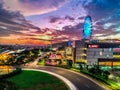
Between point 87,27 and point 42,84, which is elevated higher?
point 87,27

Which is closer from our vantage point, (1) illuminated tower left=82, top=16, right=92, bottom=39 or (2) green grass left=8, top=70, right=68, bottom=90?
(2) green grass left=8, top=70, right=68, bottom=90

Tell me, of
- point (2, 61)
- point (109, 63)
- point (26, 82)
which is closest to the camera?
point (26, 82)

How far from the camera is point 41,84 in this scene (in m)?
64.0

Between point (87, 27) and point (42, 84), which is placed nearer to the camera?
point (42, 84)

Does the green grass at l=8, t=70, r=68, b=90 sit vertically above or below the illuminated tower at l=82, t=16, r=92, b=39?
below

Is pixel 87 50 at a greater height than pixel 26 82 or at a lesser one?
greater

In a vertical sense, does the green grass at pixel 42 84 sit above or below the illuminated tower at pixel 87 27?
below

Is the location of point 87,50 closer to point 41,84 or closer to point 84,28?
point 84,28

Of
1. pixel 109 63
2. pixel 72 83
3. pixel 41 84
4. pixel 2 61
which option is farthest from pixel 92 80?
pixel 109 63

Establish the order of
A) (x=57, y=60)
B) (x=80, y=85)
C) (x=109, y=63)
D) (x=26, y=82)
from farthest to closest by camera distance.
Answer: (x=109, y=63) < (x=57, y=60) < (x=26, y=82) < (x=80, y=85)

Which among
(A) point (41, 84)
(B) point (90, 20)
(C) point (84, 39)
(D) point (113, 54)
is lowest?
(A) point (41, 84)

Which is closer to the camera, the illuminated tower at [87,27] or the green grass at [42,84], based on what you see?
the green grass at [42,84]

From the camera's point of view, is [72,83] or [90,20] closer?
[72,83]

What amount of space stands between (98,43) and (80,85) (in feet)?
393
